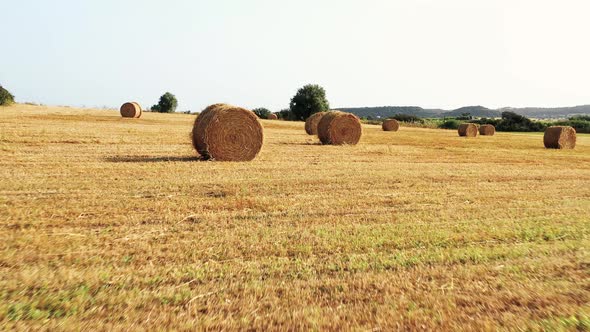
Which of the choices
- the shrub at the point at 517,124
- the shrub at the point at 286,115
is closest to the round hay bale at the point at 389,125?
the shrub at the point at 517,124

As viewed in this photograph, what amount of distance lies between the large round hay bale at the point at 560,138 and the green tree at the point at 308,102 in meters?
47.0

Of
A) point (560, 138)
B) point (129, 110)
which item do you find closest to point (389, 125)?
point (560, 138)

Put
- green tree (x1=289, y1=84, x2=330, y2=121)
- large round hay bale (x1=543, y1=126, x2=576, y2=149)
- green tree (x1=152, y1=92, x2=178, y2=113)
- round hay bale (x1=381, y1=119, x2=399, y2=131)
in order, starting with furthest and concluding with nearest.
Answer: green tree (x1=152, y1=92, x2=178, y2=113), green tree (x1=289, y1=84, x2=330, y2=121), round hay bale (x1=381, y1=119, x2=399, y2=131), large round hay bale (x1=543, y1=126, x2=576, y2=149)

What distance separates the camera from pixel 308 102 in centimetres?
7312

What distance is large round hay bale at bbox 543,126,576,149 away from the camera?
2717 cm

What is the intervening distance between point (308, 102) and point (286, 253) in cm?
6871

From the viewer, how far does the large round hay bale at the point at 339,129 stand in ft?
76.1

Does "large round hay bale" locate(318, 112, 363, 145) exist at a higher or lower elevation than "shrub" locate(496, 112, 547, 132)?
higher

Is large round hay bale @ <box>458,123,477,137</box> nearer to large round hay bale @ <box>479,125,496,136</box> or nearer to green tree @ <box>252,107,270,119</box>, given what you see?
large round hay bale @ <box>479,125,496,136</box>

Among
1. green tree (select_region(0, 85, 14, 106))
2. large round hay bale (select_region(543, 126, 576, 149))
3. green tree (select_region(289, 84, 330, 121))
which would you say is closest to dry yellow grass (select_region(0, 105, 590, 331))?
large round hay bale (select_region(543, 126, 576, 149))

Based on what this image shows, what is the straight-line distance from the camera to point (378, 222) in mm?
6910

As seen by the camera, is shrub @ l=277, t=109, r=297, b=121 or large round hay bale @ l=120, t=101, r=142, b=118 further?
Answer: shrub @ l=277, t=109, r=297, b=121

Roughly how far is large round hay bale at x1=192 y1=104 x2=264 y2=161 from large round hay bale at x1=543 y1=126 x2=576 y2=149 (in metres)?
19.5

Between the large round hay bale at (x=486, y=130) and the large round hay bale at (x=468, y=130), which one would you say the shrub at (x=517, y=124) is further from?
the large round hay bale at (x=468, y=130)
